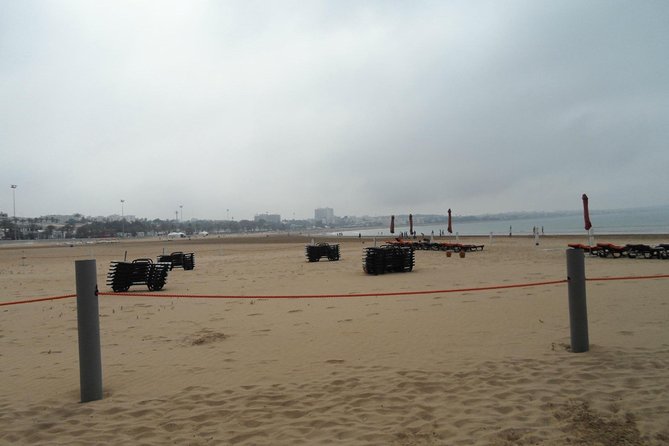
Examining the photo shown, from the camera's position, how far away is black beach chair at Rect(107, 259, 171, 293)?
40.3ft

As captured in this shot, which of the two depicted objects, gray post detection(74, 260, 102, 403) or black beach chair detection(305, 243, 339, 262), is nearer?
gray post detection(74, 260, 102, 403)

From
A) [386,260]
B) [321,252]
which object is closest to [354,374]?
[386,260]

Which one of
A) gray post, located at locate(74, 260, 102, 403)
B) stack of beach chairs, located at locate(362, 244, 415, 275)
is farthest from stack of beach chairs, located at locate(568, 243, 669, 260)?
gray post, located at locate(74, 260, 102, 403)

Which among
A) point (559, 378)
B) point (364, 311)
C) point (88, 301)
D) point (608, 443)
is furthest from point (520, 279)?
point (88, 301)

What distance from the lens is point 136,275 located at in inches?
492

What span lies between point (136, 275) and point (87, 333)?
886cm

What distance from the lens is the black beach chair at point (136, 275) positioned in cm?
1227

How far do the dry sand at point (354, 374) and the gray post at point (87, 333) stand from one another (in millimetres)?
159

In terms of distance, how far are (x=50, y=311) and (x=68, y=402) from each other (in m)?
5.93

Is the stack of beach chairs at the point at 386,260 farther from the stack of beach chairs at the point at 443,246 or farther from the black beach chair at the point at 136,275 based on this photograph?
the stack of beach chairs at the point at 443,246

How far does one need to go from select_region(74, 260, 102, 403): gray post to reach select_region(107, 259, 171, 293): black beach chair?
8.64 m

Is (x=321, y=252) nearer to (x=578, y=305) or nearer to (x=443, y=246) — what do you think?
(x=443, y=246)

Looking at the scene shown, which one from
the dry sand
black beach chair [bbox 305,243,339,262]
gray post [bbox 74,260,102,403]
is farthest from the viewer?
black beach chair [bbox 305,243,339,262]

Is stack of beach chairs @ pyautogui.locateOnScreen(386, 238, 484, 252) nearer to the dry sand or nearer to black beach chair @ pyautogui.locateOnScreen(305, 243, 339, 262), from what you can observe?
black beach chair @ pyautogui.locateOnScreen(305, 243, 339, 262)
